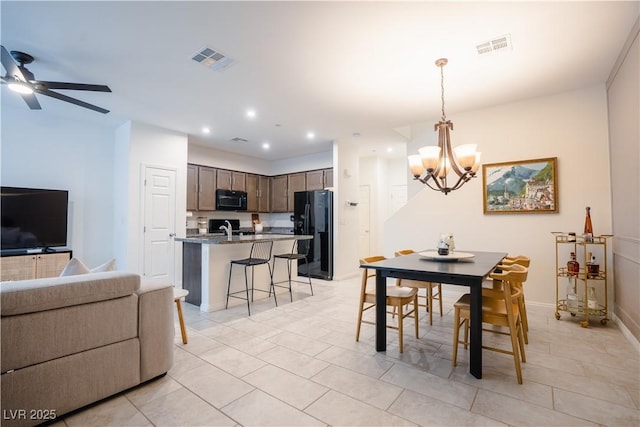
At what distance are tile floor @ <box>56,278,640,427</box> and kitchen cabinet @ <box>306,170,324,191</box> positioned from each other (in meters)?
3.85

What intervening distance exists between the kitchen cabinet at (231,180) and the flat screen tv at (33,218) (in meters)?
2.60

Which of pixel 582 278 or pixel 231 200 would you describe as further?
pixel 231 200

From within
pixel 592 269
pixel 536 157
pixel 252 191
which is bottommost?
pixel 592 269

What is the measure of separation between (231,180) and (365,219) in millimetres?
3316

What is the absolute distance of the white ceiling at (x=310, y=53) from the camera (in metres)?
2.28

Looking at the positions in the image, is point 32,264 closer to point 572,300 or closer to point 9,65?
point 9,65

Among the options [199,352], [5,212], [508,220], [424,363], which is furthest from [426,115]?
[5,212]

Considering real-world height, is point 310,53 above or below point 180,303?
above

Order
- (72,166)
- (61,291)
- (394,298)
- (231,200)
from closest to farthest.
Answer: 1. (61,291)
2. (394,298)
3. (72,166)
4. (231,200)

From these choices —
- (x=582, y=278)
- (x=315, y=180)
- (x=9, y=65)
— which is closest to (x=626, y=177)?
(x=582, y=278)

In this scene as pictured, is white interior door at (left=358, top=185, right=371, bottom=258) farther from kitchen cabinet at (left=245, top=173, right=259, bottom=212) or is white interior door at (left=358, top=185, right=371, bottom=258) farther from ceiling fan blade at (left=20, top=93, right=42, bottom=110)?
ceiling fan blade at (left=20, top=93, right=42, bottom=110)

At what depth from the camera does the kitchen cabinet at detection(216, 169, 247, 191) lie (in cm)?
641

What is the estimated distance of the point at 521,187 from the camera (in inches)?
158

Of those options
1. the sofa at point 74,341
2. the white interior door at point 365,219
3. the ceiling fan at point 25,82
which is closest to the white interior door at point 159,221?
the ceiling fan at point 25,82
